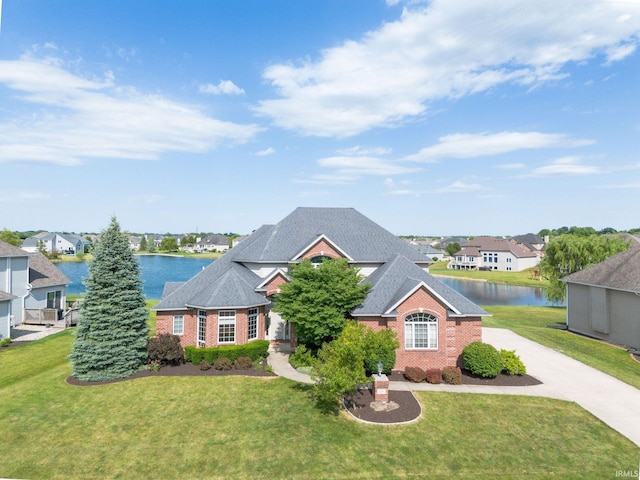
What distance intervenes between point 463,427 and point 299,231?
19741 mm

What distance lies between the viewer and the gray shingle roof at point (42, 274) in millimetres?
32531

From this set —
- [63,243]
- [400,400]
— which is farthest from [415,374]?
[63,243]

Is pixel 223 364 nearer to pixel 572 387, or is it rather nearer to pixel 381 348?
pixel 381 348

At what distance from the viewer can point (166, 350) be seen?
67.5 feet

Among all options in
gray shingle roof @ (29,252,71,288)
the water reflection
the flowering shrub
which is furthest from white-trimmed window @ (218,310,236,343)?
the water reflection

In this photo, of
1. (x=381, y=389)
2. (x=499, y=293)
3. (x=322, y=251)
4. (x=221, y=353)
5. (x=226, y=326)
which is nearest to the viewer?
(x=381, y=389)

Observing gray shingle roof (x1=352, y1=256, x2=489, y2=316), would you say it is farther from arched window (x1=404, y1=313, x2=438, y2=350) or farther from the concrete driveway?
the concrete driveway

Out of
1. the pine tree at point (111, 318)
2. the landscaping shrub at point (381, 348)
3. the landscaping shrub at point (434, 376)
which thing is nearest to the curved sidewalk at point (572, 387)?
the landscaping shrub at point (434, 376)

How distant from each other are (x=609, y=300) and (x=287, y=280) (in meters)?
24.9

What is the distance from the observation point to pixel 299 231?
30750 mm

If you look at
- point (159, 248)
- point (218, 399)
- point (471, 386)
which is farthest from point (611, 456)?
→ point (159, 248)

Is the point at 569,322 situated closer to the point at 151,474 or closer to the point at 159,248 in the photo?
the point at 151,474

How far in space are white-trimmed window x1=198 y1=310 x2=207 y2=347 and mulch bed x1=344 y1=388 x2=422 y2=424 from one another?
10.4 metres

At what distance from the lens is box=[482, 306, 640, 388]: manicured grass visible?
71.9 feet
